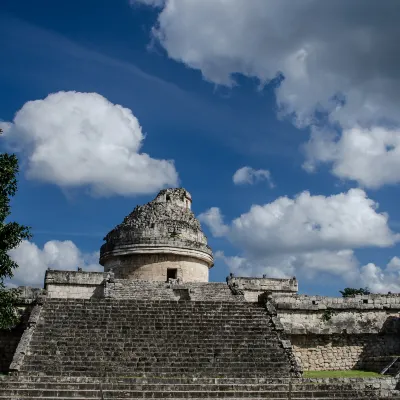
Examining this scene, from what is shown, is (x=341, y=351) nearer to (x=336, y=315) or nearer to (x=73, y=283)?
(x=336, y=315)

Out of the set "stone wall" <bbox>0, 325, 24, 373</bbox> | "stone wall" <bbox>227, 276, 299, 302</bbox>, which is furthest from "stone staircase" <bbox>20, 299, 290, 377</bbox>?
"stone wall" <bbox>227, 276, 299, 302</bbox>

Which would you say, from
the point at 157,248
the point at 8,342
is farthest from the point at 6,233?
the point at 157,248

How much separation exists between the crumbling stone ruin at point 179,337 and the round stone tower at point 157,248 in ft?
0.21

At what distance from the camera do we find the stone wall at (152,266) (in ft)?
79.8

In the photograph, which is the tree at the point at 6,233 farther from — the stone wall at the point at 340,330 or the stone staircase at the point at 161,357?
the stone wall at the point at 340,330

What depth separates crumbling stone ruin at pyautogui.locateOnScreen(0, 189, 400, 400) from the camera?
519 inches

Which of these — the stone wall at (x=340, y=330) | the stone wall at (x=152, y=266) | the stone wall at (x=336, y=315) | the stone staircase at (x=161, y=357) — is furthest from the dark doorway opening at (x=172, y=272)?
the stone staircase at (x=161, y=357)

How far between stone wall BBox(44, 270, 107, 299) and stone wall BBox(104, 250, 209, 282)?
2.38 metres

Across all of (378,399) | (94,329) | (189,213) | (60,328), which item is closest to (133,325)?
(94,329)

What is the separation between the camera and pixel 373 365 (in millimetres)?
18250

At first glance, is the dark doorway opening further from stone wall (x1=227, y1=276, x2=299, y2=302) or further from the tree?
the tree

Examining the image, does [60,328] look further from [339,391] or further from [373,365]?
[373,365]

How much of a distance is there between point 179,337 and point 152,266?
8661mm

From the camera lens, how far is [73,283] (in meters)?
22.3
